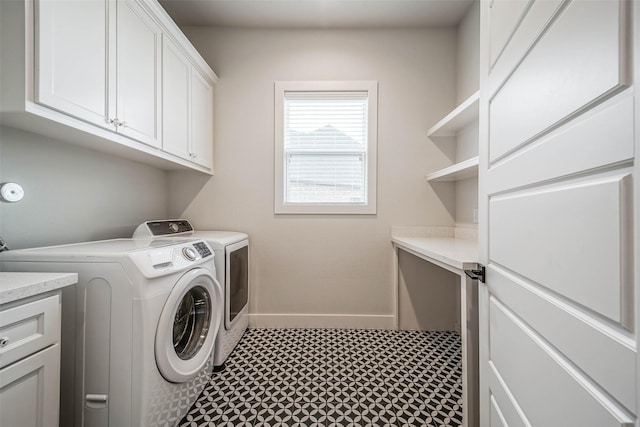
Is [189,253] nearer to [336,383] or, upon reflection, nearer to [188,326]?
[188,326]

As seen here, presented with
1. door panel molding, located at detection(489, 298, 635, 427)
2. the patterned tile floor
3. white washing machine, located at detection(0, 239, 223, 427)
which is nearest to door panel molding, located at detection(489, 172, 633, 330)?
door panel molding, located at detection(489, 298, 635, 427)

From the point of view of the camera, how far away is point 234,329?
78.6 inches

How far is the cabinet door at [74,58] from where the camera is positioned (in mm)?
994

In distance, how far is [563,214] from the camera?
1.89 feet

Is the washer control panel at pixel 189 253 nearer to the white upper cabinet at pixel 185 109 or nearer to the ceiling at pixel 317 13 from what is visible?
the white upper cabinet at pixel 185 109

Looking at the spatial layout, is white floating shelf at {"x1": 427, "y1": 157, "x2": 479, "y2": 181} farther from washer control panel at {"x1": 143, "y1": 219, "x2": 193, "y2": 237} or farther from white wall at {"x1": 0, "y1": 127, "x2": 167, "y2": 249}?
white wall at {"x1": 0, "y1": 127, "x2": 167, "y2": 249}

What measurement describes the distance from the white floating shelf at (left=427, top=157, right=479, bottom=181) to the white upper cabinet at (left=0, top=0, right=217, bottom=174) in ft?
6.58

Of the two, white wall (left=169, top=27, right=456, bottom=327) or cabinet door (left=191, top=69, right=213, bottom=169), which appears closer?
cabinet door (left=191, top=69, right=213, bottom=169)

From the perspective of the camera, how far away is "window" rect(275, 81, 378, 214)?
7.97 ft

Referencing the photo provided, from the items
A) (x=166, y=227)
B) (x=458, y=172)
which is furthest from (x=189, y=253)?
(x=458, y=172)

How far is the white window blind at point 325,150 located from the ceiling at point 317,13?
65 centimetres

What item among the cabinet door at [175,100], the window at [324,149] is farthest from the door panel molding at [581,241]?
the cabinet door at [175,100]

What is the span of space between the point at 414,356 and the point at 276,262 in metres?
1.38

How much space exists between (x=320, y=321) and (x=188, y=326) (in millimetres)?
1256
